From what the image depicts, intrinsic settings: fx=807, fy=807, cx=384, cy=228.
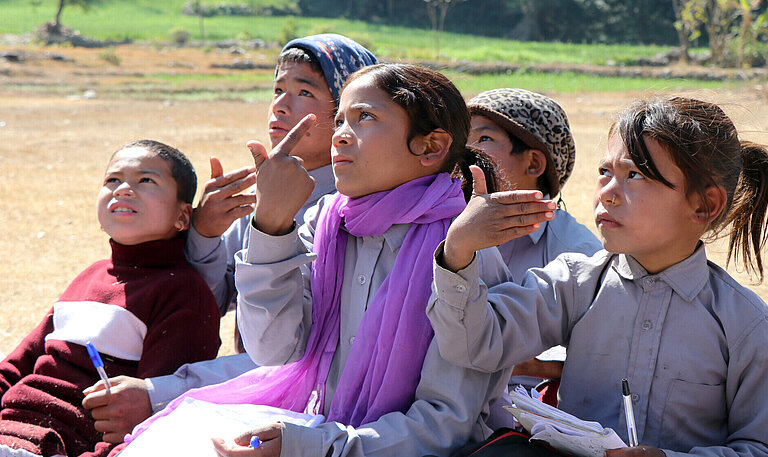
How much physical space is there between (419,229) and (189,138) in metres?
9.89

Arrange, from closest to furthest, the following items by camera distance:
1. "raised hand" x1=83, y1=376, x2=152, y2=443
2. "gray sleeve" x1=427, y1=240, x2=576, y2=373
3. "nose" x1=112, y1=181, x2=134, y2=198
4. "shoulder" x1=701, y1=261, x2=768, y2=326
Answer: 1. "gray sleeve" x1=427, y1=240, x2=576, y2=373
2. "shoulder" x1=701, y1=261, x2=768, y2=326
3. "raised hand" x1=83, y1=376, x2=152, y2=443
4. "nose" x1=112, y1=181, x2=134, y2=198

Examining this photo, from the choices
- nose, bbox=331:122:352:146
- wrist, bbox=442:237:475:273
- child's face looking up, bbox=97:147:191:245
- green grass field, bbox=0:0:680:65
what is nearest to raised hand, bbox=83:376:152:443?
child's face looking up, bbox=97:147:191:245

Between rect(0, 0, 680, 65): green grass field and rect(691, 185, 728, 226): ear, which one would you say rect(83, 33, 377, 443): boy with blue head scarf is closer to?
rect(691, 185, 728, 226): ear

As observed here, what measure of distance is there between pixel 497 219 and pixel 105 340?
4.61ft

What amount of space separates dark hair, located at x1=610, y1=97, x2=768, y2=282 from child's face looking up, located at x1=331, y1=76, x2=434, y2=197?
560 mm

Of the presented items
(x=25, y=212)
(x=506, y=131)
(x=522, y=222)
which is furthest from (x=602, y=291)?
(x=25, y=212)

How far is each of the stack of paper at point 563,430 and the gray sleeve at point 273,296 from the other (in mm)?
611

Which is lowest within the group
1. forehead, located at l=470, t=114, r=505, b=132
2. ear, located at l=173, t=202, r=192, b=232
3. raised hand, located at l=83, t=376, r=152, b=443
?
raised hand, located at l=83, t=376, r=152, b=443

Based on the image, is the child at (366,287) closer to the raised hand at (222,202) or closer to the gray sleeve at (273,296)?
the gray sleeve at (273,296)

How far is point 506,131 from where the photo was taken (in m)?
3.04

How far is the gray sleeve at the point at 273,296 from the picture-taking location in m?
2.00

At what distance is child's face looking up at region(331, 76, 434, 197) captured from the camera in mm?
2115

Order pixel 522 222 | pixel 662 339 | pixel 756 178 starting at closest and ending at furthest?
1. pixel 522 222
2. pixel 662 339
3. pixel 756 178

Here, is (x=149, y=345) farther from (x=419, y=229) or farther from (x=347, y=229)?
(x=419, y=229)
